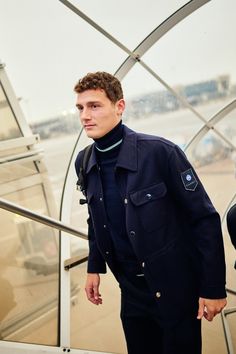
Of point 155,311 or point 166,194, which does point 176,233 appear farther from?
point 155,311

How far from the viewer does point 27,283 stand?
8.50 feet

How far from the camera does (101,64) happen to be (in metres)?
3.66

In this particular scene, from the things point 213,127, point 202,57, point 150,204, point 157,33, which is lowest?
point 150,204

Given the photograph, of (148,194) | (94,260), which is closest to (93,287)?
(94,260)

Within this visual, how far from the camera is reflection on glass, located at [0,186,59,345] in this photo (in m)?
2.25

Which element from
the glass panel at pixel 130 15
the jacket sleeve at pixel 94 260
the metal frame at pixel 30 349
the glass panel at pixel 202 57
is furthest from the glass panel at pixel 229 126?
the metal frame at pixel 30 349

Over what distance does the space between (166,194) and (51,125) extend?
2.74m

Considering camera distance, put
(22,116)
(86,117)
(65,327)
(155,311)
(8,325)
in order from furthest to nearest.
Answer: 1. (22,116)
2. (65,327)
3. (8,325)
4. (155,311)
5. (86,117)

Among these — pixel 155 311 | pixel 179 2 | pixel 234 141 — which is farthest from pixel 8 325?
pixel 234 141

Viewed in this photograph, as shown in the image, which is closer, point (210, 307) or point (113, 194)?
point (210, 307)

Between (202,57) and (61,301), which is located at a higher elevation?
(202,57)

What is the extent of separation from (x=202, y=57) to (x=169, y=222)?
412 cm

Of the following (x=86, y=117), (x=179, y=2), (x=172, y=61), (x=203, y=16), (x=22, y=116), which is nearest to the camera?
(x=86, y=117)

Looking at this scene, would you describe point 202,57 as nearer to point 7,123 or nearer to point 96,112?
point 7,123
